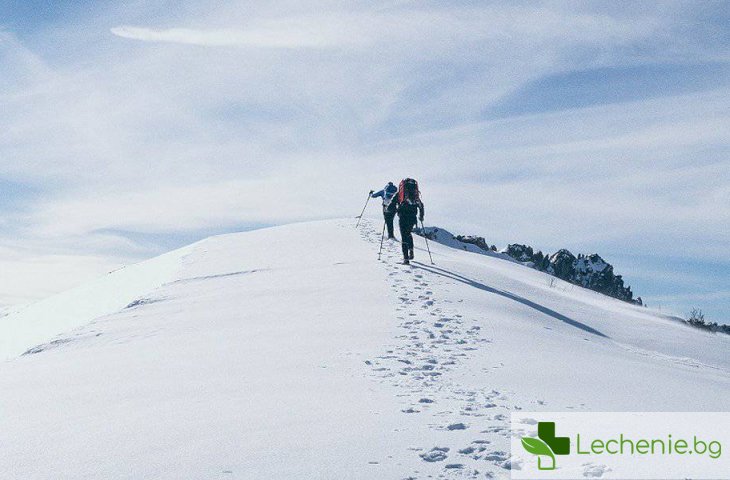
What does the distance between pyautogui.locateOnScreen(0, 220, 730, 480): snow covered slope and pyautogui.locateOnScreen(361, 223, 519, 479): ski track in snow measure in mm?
22

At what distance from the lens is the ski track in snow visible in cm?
469

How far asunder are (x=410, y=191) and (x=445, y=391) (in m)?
10.5

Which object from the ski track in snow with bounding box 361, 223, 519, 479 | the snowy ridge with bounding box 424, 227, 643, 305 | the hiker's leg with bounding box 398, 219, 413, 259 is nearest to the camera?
the ski track in snow with bounding box 361, 223, 519, 479

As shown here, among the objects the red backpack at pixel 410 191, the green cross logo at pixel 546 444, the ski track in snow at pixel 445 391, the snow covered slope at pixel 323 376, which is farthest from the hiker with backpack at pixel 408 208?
the green cross logo at pixel 546 444

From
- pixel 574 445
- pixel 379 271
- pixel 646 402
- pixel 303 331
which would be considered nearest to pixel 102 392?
pixel 303 331

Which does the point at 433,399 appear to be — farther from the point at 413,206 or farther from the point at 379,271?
the point at 413,206

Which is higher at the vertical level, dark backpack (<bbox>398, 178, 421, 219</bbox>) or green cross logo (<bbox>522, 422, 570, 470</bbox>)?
dark backpack (<bbox>398, 178, 421, 219</bbox>)

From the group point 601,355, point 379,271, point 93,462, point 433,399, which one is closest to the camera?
point 93,462

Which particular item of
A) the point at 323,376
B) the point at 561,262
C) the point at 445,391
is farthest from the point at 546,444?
the point at 561,262

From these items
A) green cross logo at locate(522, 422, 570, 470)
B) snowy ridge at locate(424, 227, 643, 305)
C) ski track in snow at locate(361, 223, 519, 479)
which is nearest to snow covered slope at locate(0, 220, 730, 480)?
ski track in snow at locate(361, 223, 519, 479)

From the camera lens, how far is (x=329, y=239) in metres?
22.7

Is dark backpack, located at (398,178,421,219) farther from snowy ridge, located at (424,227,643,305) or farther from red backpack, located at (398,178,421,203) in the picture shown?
snowy ridge, located at (424,227,643,305)

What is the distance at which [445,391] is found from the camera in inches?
254

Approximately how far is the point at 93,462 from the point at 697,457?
438 centimetres
